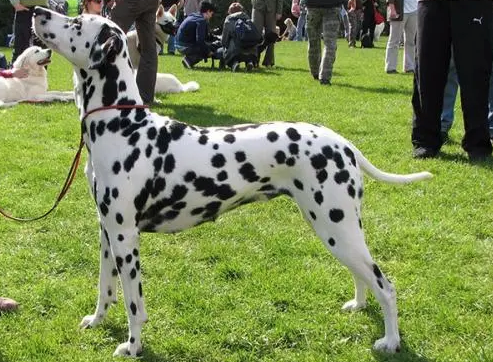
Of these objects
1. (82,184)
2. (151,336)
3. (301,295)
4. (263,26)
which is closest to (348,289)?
(301,295)

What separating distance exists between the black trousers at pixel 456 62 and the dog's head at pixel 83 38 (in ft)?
14.1

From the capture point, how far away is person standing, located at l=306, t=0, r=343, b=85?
1195 centimetres

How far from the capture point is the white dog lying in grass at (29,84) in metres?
10.1

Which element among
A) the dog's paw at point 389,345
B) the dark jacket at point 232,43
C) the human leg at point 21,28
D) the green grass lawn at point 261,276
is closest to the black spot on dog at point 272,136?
the green grass lawn at point 261,276

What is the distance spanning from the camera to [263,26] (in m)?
15.8

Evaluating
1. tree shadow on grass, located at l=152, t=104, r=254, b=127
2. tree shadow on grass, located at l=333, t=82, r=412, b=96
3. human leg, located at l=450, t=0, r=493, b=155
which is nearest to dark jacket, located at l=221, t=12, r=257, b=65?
tree shadow on grass, located at l=333, t=82, r=412, b=96

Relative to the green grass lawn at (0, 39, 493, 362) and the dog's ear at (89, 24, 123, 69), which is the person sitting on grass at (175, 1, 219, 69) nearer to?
the green grass lawn at (0, 39, 493, 362)

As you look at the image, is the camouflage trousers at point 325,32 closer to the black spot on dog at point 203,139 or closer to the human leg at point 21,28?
the human leg at point 21,28

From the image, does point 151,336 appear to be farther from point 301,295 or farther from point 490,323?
point 490,323

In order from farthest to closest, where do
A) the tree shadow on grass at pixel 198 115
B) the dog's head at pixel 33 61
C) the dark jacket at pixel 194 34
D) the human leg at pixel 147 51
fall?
the dark jacket at pixel 194 34
the dog's head at pixel 33 61
the human leg at pixel 147 51
the tree shadow on grass at pixel 198 115

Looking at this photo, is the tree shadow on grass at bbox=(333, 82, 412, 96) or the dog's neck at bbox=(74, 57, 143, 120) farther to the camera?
the tree shadow on grass at bbox=(333, 82, 412, 96)

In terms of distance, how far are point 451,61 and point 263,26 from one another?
9009 mm

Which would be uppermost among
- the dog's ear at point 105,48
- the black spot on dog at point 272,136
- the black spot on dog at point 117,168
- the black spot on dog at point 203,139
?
the dog's ear at point 105,48

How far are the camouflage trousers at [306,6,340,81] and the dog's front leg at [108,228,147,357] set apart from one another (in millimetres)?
9200
